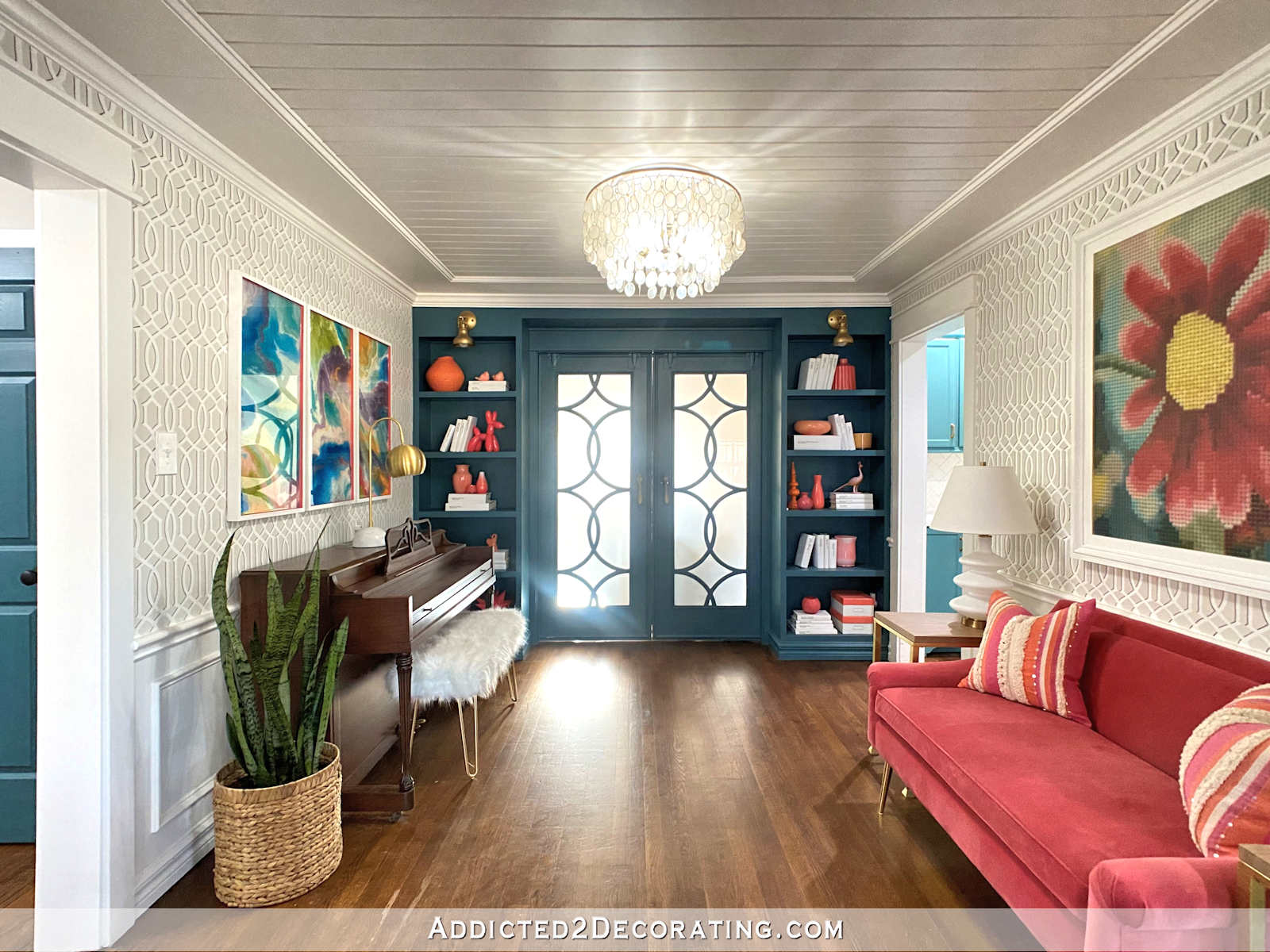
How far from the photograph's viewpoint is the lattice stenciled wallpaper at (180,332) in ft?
6.90

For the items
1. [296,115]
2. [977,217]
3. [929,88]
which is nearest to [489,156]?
[296,115]

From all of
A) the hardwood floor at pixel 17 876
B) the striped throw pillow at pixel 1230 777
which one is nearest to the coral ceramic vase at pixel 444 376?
the hardwood floor at pixel 17 876

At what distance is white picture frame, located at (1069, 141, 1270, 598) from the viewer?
2.00m

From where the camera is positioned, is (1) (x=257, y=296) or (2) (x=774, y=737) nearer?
(1) (x=257, y=296)

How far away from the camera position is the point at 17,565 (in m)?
2.47

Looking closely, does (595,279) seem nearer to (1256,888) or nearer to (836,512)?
(836,512)

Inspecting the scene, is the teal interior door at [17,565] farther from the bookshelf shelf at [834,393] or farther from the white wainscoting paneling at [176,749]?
the bookshelf shelf at [834,393]

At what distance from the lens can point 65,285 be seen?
1950 millimetres

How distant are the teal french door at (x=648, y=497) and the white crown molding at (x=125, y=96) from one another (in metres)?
2.45

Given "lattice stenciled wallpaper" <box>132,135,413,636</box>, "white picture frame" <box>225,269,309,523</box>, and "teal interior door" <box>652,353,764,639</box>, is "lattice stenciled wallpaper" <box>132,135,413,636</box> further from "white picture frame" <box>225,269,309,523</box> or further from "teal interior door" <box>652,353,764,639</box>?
"teal interior door" <box>652,353,764,639</box>

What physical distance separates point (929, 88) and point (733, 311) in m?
2.77

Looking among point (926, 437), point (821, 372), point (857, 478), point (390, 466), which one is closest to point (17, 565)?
point (390, 466)

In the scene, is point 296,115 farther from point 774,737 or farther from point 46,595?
point 774,737

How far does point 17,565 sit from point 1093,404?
12.7ft
